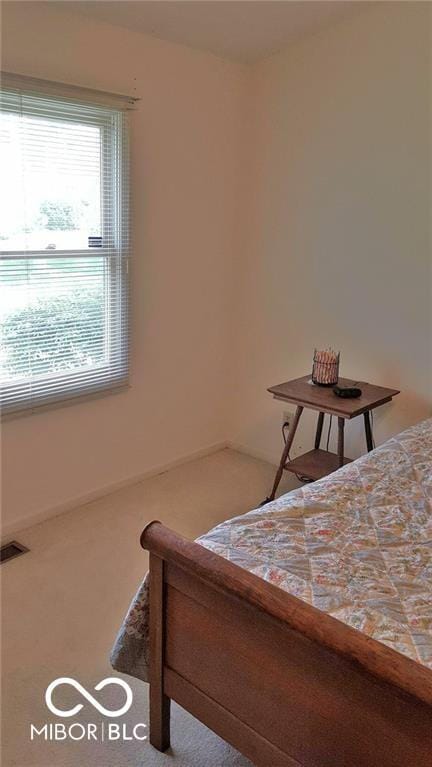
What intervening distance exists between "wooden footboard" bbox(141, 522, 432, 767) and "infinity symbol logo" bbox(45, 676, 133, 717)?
0.85 feet

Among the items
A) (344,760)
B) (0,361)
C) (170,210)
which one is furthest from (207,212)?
(344,760)

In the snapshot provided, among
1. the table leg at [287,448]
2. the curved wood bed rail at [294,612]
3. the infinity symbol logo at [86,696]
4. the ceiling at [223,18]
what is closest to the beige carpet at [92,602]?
the infinity symbol logo at [86,696]

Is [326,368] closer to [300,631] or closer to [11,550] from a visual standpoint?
[11,550]

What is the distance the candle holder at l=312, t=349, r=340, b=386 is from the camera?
112 inches

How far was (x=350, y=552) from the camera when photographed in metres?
1.48

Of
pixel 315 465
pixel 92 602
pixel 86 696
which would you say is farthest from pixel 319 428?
→ pixel 86 696

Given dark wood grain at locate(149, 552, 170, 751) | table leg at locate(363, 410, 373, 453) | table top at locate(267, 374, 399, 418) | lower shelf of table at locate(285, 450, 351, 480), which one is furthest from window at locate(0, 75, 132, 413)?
dark wood grain at locate(149, 552, 170, 751)

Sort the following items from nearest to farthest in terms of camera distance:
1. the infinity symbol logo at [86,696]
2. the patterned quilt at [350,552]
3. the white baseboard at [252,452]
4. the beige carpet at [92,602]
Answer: the patterned quilt at [350,552] → the beige carpet at [92,602] → the infinity symbol logo at [86,696] → the white baseboard at [252,452]

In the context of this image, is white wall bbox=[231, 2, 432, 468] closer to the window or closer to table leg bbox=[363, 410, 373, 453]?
table leg bbox=[363, 410, 373, 453]

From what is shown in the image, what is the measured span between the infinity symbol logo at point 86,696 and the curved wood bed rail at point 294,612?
69cm

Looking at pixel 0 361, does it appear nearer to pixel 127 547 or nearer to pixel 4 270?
pixel 4 270

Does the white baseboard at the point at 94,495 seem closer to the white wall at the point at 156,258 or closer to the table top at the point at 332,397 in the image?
the white wall at the point at 156,258

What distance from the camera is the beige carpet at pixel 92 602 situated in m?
1.64

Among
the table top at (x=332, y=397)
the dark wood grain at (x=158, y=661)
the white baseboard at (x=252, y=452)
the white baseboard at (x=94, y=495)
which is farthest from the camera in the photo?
the white baseboard at (x=252, y=452)
